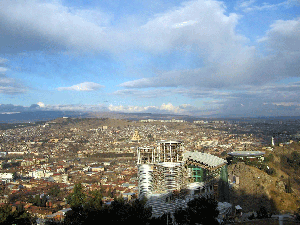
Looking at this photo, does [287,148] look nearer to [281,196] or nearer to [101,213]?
[281,196]

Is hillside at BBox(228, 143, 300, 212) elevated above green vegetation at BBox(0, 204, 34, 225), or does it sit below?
below

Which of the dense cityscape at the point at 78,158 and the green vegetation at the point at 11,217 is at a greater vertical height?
the green vegetation at the point at 11,217

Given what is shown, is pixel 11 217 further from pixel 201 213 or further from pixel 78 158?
pixel 78 158

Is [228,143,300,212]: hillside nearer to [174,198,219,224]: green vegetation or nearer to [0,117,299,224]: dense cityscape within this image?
[0,117,299,224]: dense cityscape

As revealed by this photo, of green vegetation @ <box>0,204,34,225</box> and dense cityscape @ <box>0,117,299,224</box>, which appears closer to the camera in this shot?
green vegetation @ <box>0,204,34,225</box>

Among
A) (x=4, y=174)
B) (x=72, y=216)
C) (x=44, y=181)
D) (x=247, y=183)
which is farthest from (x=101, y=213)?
(x=4, y=174)

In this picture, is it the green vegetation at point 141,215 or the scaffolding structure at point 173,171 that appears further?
the scaffolding structure at point 173,171

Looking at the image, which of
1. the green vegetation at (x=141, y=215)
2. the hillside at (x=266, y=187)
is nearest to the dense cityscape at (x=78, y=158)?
the hillside at (x=266, y=187)

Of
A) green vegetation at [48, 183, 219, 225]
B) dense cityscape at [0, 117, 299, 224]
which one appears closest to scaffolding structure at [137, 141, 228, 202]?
dense cityscape at [0, 117, 299, 224]

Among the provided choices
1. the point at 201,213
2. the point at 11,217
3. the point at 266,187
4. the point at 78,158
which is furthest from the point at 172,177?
the point at 78,158

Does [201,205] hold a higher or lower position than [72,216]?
higher

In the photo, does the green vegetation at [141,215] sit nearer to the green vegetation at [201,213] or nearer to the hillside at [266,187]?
the green vegetation at [201,213]
